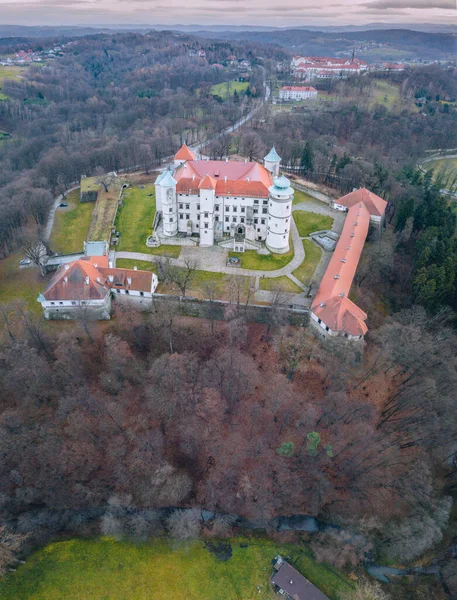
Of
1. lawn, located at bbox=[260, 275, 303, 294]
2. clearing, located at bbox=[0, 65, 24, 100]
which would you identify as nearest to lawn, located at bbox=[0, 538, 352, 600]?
lawn, located at bbox=[260, 275, 303, 294]

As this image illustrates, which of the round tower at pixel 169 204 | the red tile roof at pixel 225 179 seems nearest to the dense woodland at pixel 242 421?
the round tower at pixel 169 204

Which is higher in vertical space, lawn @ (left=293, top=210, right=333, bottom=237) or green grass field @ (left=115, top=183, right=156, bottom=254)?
lawn @ (left=293, top=210, right=333, bottom=237)

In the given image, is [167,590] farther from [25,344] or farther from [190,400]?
[25,344]

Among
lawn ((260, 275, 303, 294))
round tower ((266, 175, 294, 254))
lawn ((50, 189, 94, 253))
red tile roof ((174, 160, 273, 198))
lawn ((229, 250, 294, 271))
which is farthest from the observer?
lawn ((50, 189, 94, 253))

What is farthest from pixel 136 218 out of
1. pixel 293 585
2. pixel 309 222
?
pixel 293 585

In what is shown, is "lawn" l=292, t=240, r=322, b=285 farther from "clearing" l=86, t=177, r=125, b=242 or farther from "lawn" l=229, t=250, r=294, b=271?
"clearing" l=86, t=177, r=125, b=242

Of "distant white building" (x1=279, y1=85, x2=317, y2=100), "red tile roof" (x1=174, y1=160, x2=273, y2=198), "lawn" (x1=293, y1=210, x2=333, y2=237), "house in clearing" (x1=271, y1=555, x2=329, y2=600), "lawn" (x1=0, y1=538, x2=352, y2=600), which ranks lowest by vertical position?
"lawn" (x1=0, y1=538, x2=352, y2=600)

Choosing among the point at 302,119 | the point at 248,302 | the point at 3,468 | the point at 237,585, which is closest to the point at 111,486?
the point at 3,468
